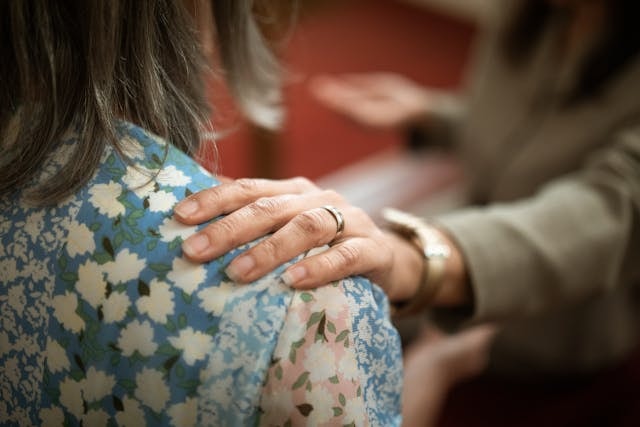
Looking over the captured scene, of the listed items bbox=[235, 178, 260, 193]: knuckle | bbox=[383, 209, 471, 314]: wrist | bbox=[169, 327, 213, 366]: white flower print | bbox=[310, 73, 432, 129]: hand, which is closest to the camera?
bbox=[169, 327, 213, 366]: white flower print

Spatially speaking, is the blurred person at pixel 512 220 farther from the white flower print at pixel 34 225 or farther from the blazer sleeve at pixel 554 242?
the white flower print at pixel 34 225

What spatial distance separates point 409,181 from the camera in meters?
2.31

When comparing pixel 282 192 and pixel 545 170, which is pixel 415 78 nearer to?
pixel 545 170

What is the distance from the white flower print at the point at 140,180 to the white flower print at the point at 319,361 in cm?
18

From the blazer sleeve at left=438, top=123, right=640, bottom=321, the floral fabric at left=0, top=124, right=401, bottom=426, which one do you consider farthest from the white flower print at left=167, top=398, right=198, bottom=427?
the blazer sleeve at left=438, top=123, right=640, bottom=321

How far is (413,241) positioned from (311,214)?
25cm

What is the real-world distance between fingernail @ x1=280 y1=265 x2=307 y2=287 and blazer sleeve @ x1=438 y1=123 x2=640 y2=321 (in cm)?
38

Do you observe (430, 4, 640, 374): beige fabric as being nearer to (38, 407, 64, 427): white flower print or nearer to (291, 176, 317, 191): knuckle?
(291, 176, 317, 191): knuckle

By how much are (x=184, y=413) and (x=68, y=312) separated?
12 cm

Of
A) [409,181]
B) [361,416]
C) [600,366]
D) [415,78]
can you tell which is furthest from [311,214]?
[415,78]

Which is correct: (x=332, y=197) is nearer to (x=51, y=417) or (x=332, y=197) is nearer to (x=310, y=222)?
(x=310, y=222)

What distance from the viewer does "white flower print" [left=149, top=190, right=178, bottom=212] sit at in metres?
0.51

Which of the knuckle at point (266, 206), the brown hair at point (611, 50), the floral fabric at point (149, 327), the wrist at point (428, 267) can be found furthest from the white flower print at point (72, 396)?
the brown hair at point (611, 50)

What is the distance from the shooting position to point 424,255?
2.53 feet
